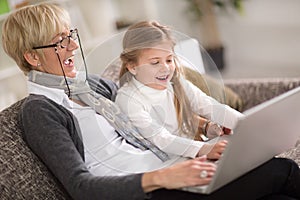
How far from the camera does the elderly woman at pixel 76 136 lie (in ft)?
5.00

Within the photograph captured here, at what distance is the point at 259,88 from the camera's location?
7.74 feet

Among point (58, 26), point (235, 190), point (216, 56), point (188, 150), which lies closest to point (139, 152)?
point (188, 150)

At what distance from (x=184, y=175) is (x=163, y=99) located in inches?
12.6

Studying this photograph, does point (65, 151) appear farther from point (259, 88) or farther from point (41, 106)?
point (259, 88)

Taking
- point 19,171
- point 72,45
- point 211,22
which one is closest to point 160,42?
point 72,45

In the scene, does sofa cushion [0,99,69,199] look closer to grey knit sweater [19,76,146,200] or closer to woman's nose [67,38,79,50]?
grey knit sweater [19,76,146,200]

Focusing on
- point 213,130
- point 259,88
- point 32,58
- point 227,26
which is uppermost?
point 32,58

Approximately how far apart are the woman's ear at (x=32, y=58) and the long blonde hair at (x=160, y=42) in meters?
0.24

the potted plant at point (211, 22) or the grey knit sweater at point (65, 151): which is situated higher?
the grey knit sweater at point (65, 151)

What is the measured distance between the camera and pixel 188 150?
166 cm

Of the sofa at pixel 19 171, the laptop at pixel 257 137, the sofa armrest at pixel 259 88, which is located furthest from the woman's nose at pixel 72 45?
the sofa armrest at pixel 259 88

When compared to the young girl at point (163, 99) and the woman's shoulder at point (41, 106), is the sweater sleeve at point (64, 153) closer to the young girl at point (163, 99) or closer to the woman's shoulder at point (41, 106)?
the woman's shoulder at point (41, 106)

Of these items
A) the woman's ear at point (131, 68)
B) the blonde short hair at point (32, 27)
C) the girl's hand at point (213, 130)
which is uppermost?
the blonde short hair at point (32, 27)

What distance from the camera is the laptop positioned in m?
1.38
